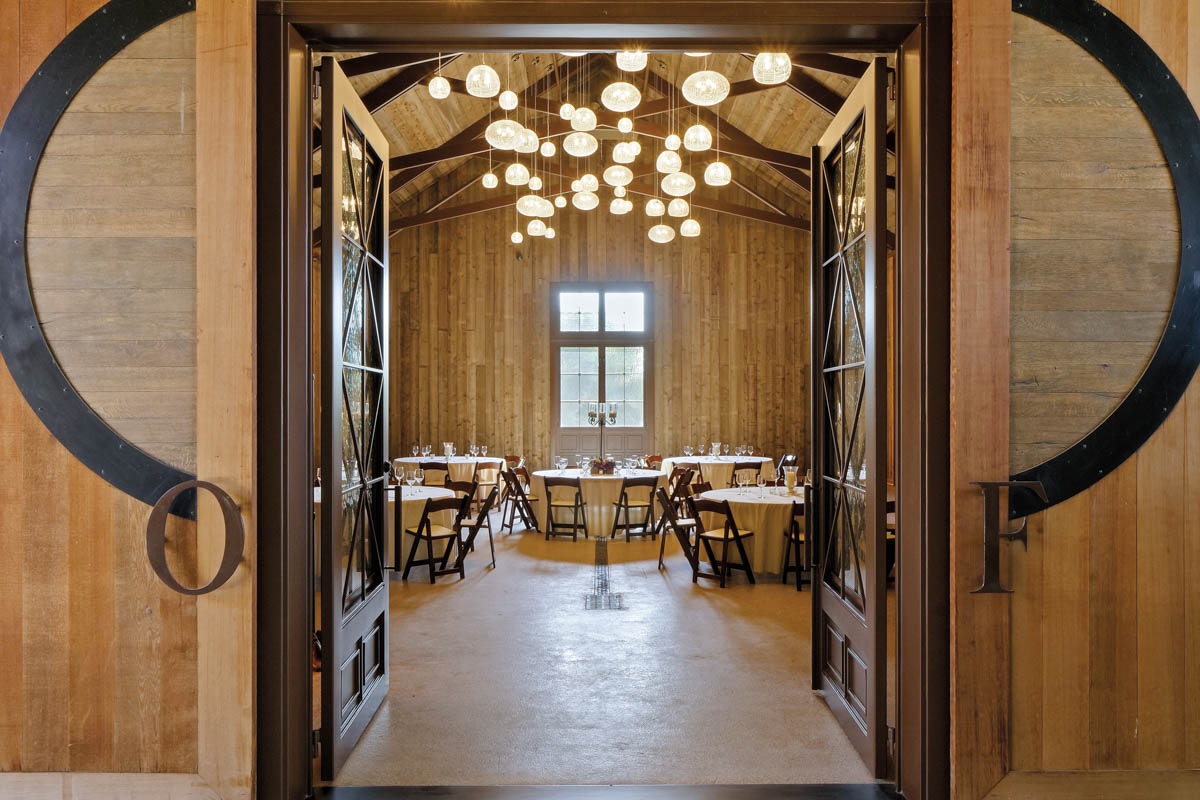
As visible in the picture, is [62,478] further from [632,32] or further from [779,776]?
[779,776]

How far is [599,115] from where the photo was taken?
11.9m

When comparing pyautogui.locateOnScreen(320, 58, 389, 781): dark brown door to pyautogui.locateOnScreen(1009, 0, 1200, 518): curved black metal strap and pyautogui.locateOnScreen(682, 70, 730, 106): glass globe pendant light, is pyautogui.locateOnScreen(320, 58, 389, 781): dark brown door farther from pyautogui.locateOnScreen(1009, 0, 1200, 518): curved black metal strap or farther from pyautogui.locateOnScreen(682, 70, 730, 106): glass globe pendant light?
pyautogui.locateOnScreen(682, 70, 730, 106): glass globe pendant light

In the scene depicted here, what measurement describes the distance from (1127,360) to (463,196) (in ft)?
37.9

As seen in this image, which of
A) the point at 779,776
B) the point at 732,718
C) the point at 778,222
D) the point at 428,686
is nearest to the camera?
the point at 779,776

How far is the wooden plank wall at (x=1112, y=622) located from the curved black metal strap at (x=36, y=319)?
2.80 meters

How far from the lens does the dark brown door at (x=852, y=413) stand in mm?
2672

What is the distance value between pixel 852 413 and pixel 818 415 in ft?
1.33

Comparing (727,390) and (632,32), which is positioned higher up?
(632,32)

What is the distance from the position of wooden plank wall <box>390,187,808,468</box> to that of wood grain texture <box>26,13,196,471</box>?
995 cm

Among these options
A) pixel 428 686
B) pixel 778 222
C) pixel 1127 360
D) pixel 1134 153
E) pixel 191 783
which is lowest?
pixel 428 686

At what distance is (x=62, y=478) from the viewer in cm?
227

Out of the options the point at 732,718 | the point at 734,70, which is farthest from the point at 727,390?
the point at 732,718

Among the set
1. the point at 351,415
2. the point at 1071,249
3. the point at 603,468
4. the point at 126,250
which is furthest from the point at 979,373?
the point at 603,468

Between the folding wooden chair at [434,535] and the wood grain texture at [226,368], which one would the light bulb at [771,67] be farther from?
the folding wooden chair at [434,535]
